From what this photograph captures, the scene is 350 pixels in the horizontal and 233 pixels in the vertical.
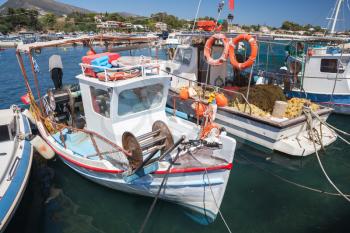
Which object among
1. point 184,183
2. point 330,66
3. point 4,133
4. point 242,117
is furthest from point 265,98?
point 4,133

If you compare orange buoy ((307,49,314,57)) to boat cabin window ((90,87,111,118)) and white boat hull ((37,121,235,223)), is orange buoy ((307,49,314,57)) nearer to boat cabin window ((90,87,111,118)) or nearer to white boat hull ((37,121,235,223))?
white boat hull ((37,121,235,223))

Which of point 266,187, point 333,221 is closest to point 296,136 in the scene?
point 266,187

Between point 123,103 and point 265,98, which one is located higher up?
point 123,103

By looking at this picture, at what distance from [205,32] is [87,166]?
26.6 feet

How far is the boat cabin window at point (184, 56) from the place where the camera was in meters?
12.1

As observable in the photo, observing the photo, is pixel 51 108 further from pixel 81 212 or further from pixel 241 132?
pixel 241 132

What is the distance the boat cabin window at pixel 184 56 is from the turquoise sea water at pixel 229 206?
5.87 metres

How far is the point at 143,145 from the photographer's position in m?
5.62

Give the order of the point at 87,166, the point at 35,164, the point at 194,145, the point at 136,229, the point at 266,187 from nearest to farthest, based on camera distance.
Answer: the point at 194,145, the point at 136,229, the point at 87,166, the point at 266,187, the point at 35,164

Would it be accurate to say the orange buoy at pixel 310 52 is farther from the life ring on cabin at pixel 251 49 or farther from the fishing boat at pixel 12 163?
the fishing boat at pixel 12 163

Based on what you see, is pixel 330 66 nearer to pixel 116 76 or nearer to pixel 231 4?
pixel 231 4

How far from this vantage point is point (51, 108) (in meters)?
8.83

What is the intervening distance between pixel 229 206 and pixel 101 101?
4.31m

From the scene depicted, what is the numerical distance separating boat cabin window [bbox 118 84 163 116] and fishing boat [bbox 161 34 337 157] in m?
1.21
